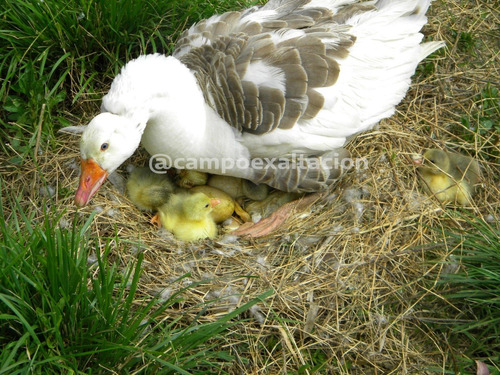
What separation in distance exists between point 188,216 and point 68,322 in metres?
1.08

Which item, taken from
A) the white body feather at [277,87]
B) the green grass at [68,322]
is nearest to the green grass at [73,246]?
the green grass at [68,322]

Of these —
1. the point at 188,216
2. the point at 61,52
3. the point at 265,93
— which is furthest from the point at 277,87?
the point at 61,52

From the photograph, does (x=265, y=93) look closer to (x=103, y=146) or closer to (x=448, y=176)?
(x=103, y=146)

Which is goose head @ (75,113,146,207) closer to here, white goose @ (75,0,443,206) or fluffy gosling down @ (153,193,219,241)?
white goose @ (75,0,443,206)

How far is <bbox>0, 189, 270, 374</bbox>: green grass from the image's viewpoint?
223cm

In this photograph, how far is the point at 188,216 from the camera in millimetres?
3240

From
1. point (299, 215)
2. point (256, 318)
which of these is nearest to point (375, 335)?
point (256, 318)

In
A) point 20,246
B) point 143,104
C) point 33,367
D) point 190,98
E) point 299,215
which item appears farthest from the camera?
point 299,215

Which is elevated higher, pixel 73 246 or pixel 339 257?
pixel 73 246

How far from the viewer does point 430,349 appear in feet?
9.50

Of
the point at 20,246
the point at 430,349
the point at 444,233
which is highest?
the point at 20,246

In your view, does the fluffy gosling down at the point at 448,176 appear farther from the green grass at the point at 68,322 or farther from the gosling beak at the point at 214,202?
the green grass at the point at 68,322

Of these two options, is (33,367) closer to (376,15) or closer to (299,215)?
(299,215)

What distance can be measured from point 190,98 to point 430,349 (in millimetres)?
1828
